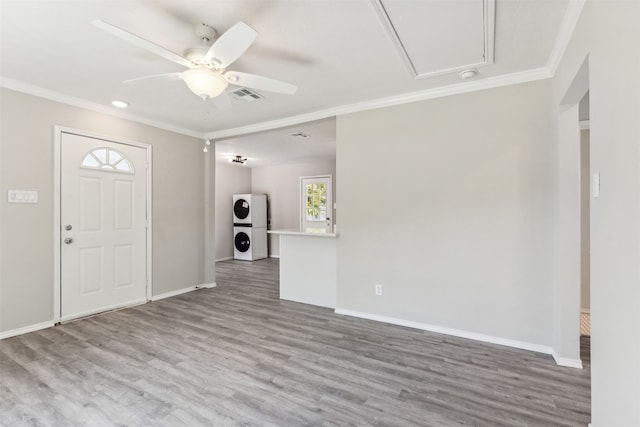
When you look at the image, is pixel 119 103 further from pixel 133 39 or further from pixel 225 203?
pixel 225 203

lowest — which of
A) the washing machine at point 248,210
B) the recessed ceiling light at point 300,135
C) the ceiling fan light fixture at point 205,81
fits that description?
the washing machine at point 248,210

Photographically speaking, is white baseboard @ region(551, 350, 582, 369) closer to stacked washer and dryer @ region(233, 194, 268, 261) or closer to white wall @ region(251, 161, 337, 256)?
white wall @ region(251, 161, 337, 256)

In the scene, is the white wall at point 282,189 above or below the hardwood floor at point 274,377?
above

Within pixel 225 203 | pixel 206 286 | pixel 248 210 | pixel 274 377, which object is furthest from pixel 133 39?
pixel 225 203

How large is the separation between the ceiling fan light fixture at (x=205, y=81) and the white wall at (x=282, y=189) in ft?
16.9

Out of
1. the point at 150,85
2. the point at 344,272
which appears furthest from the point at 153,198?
the point at 344,272

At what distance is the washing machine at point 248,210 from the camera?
24.2ft

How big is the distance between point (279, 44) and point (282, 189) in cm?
565

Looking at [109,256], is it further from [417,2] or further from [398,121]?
[417,2]

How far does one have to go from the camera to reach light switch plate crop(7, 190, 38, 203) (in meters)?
2.82
